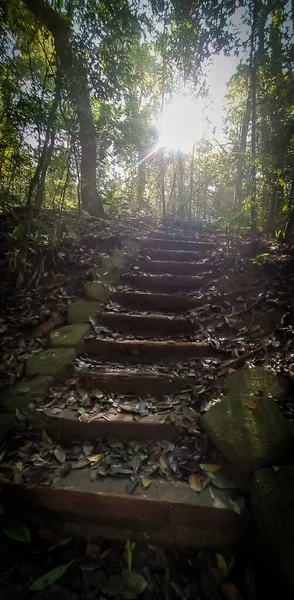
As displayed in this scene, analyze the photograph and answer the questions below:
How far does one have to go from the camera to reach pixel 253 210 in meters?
3.81

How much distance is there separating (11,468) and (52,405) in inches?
17.3

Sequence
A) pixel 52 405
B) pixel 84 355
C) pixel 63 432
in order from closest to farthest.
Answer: pixel 63 432
pixel 52 405
pixel 84 355

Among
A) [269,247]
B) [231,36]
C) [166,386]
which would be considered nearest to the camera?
[166,386]

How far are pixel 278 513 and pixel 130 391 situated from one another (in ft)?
3.74

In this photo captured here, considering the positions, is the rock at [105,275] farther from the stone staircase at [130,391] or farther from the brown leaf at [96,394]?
the brown leaf at [96,394]

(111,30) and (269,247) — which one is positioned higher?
(111,30)

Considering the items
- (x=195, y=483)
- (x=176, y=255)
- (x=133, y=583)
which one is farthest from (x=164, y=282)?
(x=133, y=583)

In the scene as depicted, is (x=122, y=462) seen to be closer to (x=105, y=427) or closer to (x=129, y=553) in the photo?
(x=105, y=427)

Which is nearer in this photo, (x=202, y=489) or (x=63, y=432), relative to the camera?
(x=202, y=489)

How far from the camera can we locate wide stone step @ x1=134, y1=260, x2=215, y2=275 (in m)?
3.84

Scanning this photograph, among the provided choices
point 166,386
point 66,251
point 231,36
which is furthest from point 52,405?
point 231,36

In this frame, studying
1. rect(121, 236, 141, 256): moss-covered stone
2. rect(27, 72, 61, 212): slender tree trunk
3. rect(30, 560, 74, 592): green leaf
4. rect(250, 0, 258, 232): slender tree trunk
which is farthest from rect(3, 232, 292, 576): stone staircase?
rect(27, 72, 61, 212): slender tree trunk

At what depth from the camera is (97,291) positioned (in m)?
3.10

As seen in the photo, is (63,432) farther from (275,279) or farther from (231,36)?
(231,36)
